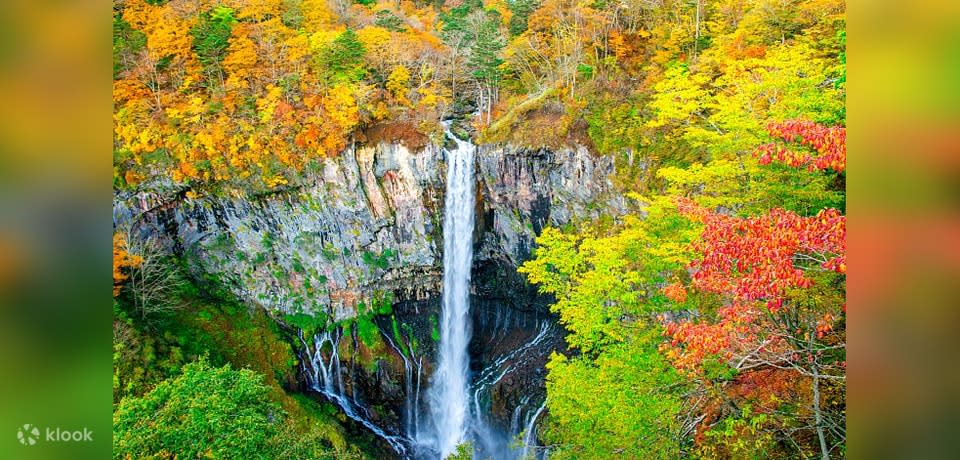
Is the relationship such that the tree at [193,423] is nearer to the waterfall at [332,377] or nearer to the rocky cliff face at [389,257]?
the rocky cliff face at [389,257]

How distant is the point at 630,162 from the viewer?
13.9 m

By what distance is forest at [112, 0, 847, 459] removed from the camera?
8375 mm

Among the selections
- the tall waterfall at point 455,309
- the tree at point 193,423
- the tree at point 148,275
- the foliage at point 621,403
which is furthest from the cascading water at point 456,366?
the tree at point 193,423

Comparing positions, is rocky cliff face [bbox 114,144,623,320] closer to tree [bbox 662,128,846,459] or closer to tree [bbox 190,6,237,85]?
tree [bbox 190,6,237,85]

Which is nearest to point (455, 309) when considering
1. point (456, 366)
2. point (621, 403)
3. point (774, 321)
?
point (456, 366)

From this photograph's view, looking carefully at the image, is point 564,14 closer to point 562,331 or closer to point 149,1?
point 562,331

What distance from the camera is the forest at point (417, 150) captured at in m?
8.38
